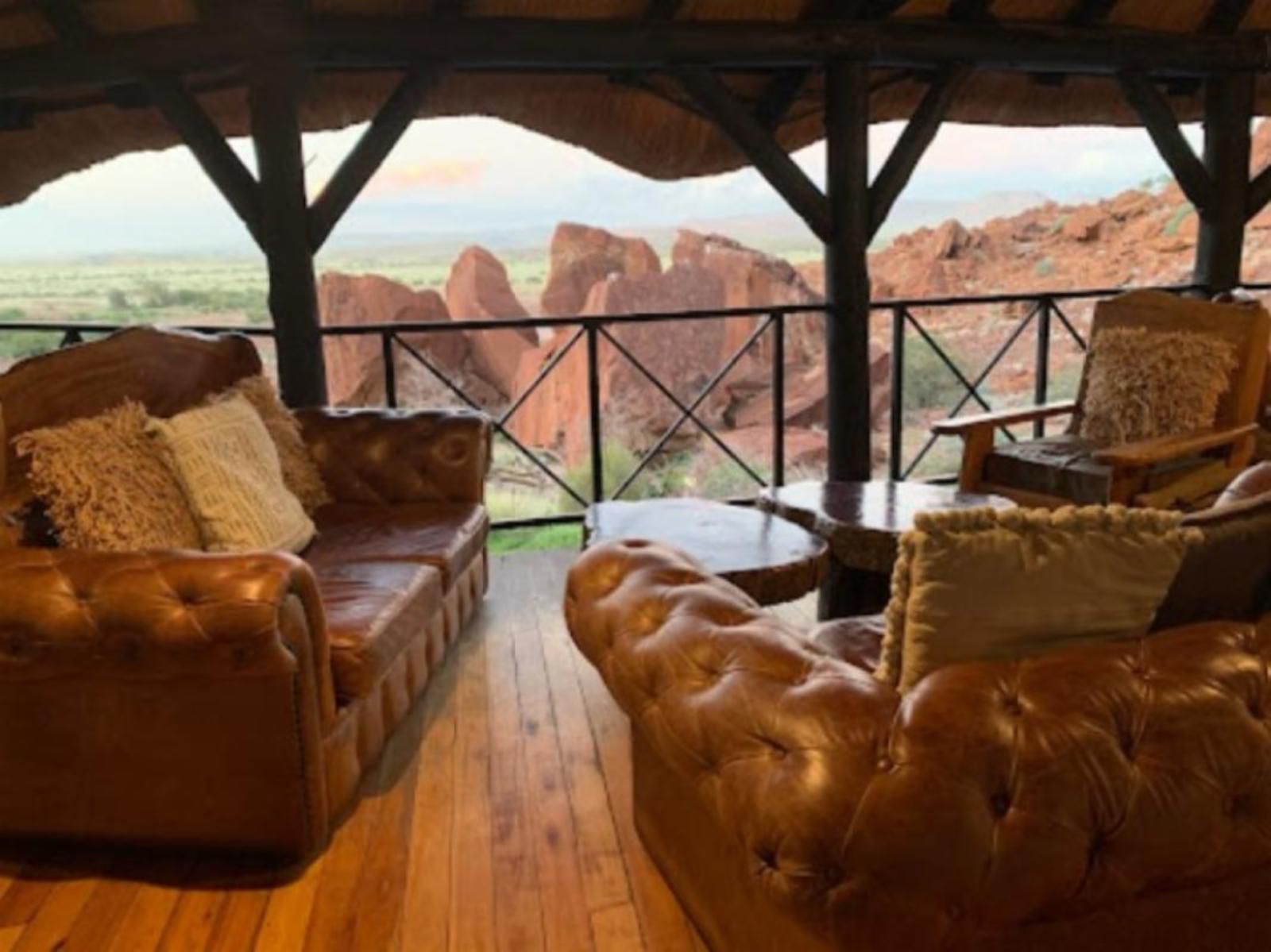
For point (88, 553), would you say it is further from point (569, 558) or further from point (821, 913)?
point (569, 558)

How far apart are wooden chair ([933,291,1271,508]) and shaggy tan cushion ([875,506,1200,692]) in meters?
2.27

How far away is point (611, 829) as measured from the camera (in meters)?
2.21

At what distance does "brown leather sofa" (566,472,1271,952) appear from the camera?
3.86 ft

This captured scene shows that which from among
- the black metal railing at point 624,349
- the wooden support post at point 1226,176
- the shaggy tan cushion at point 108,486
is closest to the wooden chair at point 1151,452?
the black metal railing at point 624,349

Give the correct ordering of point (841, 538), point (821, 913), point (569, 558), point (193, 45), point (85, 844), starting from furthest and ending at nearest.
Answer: point (569, 558), point (193, 45), point (841, 538), point (85, 844), point (821, 913)

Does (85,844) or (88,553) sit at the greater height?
(88,553)

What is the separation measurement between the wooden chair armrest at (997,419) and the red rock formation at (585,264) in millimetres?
4642

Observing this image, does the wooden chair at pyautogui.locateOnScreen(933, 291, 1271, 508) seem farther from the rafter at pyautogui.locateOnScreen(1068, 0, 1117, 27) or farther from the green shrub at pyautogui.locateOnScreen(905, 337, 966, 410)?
the green shrub at pyautogui.locateOnScreen(905, 337, 966, 410)

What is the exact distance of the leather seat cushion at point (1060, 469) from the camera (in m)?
3.63

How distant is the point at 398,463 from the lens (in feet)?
10.8

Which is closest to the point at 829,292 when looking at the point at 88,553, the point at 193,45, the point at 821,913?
the point at 193,45

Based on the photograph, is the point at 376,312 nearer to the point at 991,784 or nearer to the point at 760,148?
the point at 760,148

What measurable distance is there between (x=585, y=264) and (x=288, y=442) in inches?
208

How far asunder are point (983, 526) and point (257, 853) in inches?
63.4
